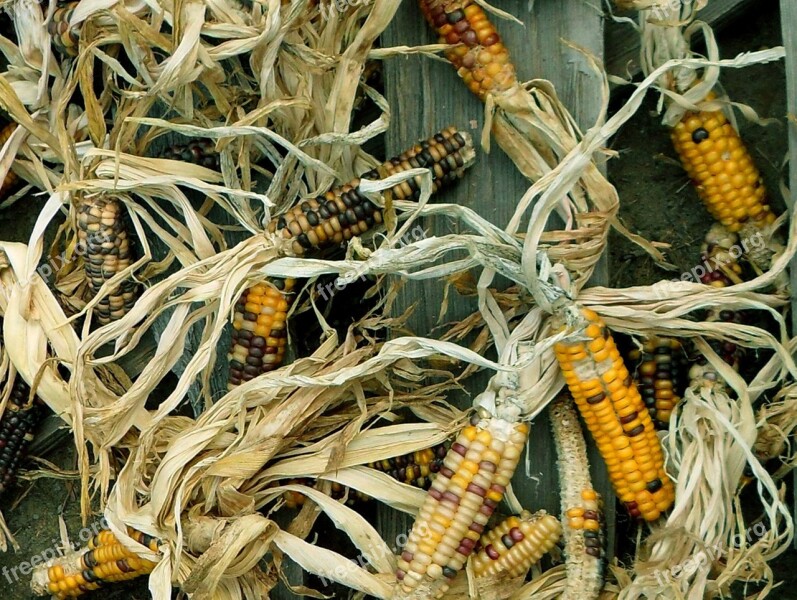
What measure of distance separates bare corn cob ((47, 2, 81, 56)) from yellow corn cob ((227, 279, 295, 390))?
2.31ft

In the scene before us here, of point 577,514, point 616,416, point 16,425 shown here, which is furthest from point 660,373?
point 16,425

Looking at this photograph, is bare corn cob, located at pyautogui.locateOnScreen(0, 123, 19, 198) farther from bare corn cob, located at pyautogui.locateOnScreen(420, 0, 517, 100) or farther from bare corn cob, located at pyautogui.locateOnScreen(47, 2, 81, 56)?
bare corn cob, located at pyautogui.locateOnScreen(420, 0, 517, 100)

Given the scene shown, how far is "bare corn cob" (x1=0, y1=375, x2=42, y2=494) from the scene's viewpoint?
2.06 meters

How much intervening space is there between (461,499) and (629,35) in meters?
1.15

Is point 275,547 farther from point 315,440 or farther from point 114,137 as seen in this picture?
point 114,137

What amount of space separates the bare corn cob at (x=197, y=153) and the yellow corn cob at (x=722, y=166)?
3.58ft

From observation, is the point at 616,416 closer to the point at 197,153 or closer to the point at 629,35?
the point at 629,35

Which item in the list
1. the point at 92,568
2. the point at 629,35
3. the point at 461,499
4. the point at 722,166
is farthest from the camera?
the point at 92,568

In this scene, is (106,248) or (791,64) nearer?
(791,64)

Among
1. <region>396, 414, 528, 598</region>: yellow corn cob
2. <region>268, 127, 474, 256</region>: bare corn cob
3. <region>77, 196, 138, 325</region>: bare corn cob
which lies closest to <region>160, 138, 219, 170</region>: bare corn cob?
<region>77, 196, 138, 325</region>: bare corn cob

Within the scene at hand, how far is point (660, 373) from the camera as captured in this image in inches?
72.4

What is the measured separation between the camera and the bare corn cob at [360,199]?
1.73 metres

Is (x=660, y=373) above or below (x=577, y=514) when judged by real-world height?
above

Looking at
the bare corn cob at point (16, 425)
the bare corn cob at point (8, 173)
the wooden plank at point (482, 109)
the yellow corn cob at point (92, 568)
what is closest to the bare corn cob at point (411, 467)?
the wooden plank at point (482, 109)
